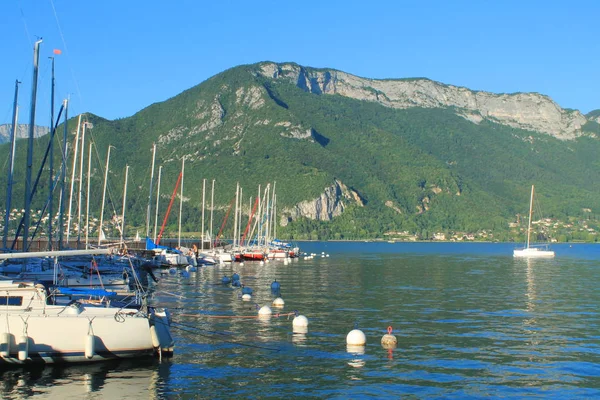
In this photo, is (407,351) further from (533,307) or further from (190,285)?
(190,285)

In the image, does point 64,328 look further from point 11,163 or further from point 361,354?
point 11,163

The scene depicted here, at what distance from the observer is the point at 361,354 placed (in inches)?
1250

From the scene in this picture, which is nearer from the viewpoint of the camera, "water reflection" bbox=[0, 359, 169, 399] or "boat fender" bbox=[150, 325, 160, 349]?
"water reflection" bbox=[0, 359, 169, 399]

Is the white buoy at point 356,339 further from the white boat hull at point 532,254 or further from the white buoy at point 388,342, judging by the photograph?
the white boat hull at point 532,254

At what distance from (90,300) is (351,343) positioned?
11.6 meters

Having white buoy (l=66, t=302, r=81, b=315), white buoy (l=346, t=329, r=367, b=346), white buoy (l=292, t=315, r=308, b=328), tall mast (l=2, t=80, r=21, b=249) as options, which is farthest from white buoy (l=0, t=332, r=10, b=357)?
tall mast (l=2, t=80, r=21, b=249)

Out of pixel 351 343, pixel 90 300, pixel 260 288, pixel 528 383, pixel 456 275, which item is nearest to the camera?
pixel 528 383

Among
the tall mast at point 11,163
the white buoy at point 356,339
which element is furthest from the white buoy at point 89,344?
the tall mast at point 11,163

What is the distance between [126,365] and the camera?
92.4 ft

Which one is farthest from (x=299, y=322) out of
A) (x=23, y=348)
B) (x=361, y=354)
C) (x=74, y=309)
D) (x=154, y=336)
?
(x=23, y=348)

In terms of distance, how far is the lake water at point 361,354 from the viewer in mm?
25766

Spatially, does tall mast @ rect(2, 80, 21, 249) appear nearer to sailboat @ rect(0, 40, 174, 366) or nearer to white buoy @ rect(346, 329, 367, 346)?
sailboat @ rect(0, 40, 174, 366)

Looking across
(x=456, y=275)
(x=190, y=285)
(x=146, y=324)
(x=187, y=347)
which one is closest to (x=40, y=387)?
(x=146, y=324)

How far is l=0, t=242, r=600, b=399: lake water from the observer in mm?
25766
